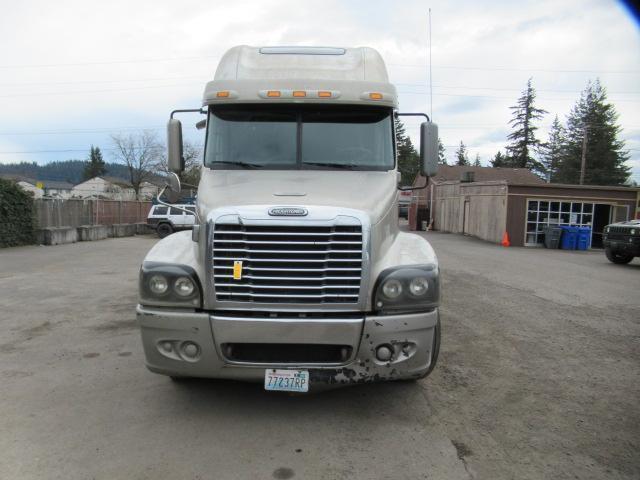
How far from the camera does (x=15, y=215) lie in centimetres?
1859

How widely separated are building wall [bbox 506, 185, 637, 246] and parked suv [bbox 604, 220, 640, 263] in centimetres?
768

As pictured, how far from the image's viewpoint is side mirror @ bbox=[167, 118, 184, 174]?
540cm

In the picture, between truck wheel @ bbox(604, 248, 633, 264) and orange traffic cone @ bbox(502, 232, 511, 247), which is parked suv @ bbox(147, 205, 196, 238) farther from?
truck wheel @ bbox(604, 248, 633, 264)

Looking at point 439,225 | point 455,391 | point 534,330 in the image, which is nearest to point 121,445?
point 455,391

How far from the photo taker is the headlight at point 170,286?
377 cm

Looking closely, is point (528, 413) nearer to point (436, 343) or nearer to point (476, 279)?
point (436, 343)

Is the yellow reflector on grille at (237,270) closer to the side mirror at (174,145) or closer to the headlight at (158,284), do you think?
the headlight at (158,284)

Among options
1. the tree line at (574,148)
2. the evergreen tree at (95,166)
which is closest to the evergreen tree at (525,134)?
the tree line at (574,148)

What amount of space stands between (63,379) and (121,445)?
1.74 metres

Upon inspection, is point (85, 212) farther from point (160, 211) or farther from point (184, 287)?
point (184, 287)

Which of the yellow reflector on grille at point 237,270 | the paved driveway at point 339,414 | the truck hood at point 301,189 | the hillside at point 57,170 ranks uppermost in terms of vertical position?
the hillside at point 57,170

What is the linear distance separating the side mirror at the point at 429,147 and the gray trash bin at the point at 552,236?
20840mm

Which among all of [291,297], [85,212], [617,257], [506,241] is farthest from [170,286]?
[85,212]

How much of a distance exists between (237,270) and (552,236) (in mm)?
23367
